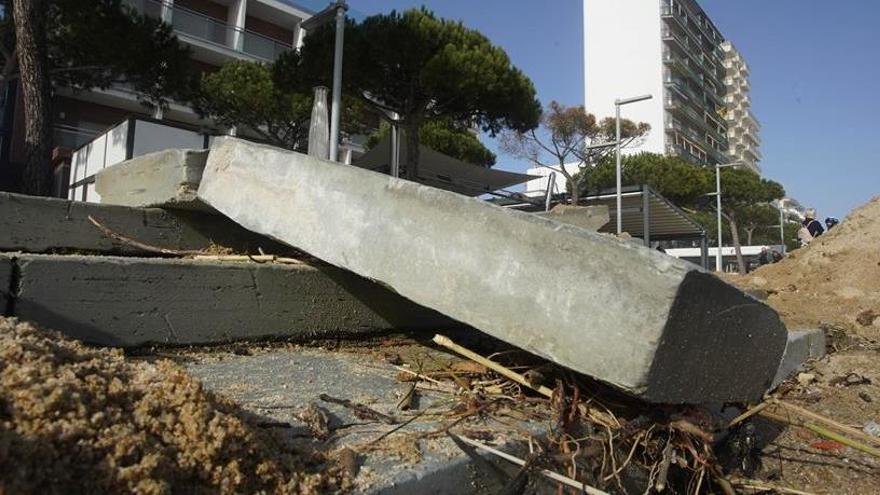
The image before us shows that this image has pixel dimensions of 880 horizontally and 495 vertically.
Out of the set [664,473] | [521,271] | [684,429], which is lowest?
[664,473]

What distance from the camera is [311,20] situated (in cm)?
1282

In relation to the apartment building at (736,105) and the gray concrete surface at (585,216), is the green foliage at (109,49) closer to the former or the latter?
the gray concrete surface at (585,216)

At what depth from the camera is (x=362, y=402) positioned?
2113 mm

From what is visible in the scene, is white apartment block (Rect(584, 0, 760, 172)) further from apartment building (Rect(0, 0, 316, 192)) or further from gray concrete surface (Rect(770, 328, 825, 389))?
gray concrete surface (Rect(770, 328, 825, 389))

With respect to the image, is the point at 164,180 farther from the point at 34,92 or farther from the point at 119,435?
the point at 34,92

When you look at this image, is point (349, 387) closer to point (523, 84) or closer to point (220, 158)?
point (220, 158)

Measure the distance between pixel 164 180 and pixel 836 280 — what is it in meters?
7.55

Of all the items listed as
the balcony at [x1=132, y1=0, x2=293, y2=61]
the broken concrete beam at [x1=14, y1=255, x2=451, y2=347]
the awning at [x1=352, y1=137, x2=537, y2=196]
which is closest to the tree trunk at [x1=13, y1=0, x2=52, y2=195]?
the awning at [x1=352, y1=137, x2=537, y2=196]

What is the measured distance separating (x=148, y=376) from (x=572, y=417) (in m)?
1.42

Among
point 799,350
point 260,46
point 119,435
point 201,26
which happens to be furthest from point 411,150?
point 260,46

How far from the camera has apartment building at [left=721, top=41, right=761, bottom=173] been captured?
3388 inches

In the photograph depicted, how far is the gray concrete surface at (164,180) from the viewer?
307cm

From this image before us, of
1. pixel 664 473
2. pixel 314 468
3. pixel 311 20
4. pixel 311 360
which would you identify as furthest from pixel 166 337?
pixel 311 20

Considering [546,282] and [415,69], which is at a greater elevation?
[415,69]
